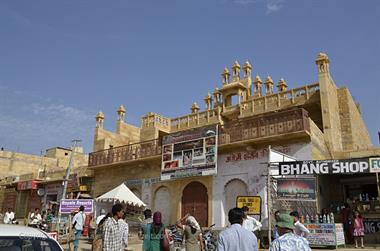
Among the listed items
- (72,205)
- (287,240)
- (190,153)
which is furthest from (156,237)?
(190,153)

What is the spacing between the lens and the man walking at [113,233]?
538 centimetres

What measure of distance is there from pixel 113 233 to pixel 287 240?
9.68 ft

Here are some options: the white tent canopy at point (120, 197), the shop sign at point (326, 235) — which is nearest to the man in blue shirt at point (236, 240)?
the shop sign at point (326, 235)

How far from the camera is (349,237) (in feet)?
43.8

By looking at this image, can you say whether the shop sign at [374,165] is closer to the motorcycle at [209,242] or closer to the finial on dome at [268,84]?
the motorcycle at [209,242]

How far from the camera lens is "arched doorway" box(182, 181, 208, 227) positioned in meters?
18.3

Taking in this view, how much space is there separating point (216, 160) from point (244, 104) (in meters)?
6.71

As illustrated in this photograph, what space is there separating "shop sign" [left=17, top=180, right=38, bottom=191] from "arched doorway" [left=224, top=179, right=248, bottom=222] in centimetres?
1784

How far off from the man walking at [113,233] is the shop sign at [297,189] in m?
8.89

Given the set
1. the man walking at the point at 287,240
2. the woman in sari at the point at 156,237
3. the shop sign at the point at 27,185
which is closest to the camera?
the man walking at the point at 287,240

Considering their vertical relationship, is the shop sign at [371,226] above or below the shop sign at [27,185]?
below

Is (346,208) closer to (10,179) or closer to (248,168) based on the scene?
(248,168)

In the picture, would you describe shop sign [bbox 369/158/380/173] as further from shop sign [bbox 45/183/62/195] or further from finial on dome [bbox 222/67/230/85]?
shop sign [bbox 45/183/62/195]

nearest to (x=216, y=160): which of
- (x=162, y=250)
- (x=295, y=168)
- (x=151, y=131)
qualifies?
(x=295, y=168)
